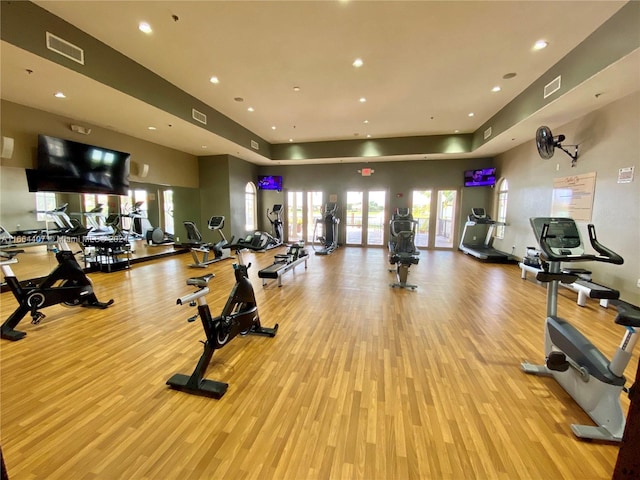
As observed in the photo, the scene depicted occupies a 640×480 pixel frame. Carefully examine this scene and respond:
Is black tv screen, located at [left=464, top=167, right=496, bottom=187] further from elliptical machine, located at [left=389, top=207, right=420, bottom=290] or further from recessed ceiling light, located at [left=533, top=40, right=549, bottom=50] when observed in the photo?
recessed ceiling light, located at [left=533, top=40, right=549, bottom=50]

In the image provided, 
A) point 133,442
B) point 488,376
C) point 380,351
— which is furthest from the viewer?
point 380,351

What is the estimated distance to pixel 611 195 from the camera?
440cm

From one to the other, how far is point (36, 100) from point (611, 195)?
9.68 m

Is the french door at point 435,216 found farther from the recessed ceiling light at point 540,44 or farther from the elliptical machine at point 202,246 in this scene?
the elliptical machine at point 202,246

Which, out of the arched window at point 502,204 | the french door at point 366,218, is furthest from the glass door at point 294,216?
the arched window at point 502,204

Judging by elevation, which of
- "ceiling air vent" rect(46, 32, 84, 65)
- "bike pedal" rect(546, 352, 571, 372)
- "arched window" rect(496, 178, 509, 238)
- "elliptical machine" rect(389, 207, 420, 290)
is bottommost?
"bike pedal" rect(546, 352, 571, 372)

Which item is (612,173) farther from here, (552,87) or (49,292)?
(49,292)

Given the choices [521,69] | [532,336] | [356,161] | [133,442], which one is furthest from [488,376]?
[356,161]

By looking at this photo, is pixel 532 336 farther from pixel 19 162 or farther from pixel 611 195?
pixel 19 162

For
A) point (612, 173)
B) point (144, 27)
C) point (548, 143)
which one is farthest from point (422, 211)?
point (144, 27)

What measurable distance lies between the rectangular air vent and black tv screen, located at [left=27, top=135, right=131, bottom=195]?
29.0ft

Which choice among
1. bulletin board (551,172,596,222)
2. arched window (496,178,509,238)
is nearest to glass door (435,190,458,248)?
arched window (496,178,509,238)

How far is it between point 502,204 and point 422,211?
2.53 m

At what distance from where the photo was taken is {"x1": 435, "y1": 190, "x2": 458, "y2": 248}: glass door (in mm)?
9969
